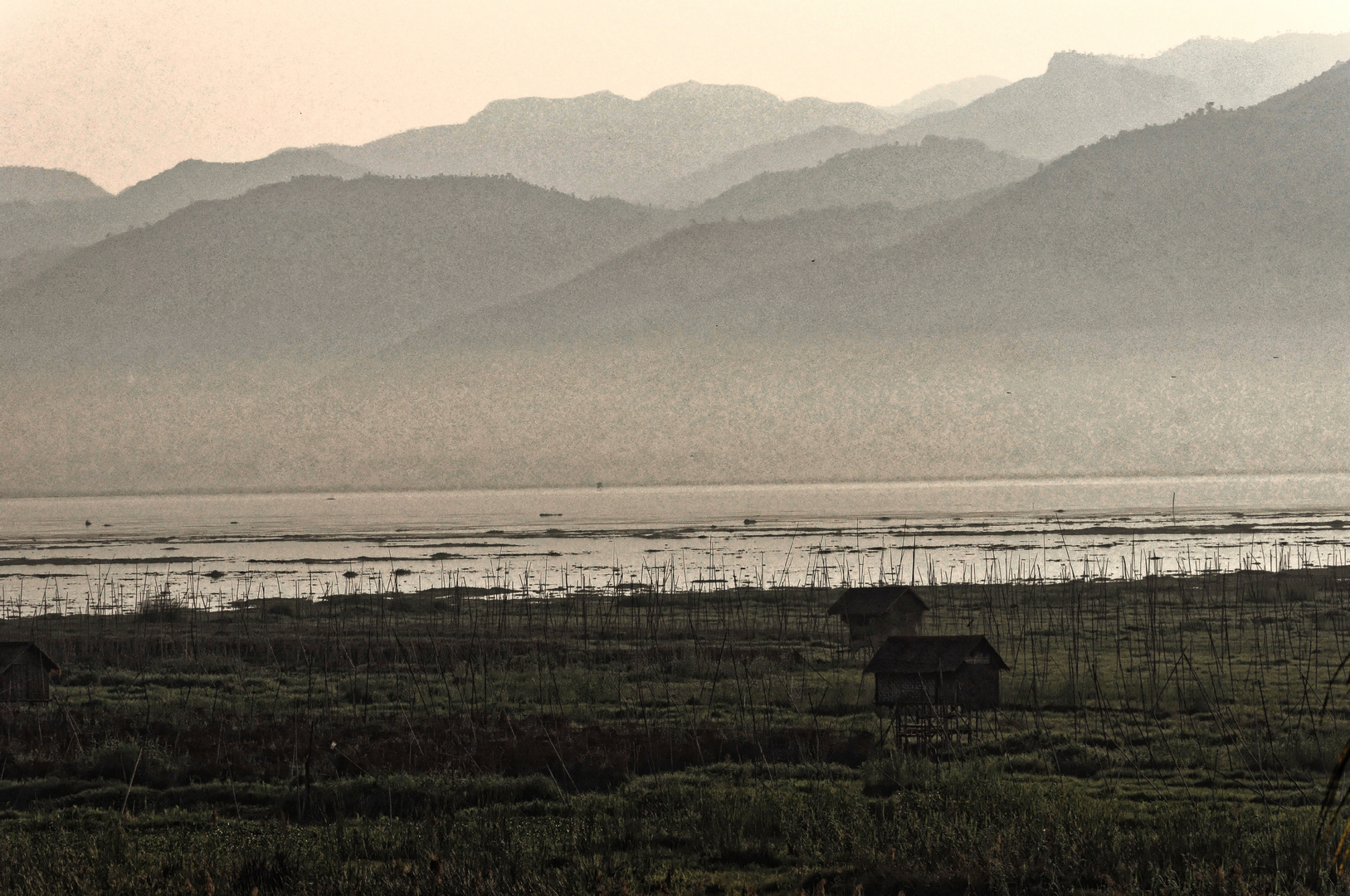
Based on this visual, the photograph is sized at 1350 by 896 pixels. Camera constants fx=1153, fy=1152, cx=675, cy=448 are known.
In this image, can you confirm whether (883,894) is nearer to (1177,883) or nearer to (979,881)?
(979,881)

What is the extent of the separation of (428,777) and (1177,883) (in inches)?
513

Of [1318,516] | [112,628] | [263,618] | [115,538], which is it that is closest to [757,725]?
[263,618]

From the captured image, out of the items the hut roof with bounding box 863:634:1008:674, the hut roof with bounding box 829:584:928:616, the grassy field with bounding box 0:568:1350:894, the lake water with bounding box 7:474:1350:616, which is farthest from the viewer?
the lake water with bounding box 7:474:1350:616

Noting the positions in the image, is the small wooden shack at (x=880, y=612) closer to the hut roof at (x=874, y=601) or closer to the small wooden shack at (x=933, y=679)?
the hut roof at (x=874, y=601)

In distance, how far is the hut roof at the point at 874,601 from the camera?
34.6m

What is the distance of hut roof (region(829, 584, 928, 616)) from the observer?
3459 cm

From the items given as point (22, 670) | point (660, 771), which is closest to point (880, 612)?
point (660, 771)

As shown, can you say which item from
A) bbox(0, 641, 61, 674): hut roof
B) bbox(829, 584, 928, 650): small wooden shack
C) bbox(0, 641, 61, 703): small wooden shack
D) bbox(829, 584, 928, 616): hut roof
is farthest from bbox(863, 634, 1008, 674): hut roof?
bbox(0, 641, 61, 703): small wooden shack

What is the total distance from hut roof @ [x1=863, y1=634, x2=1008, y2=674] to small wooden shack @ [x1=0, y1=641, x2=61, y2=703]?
2089 cm

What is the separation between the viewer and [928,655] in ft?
76.1

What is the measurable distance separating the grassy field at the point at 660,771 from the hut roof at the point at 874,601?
5.40ft

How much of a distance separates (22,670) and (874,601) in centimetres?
2352

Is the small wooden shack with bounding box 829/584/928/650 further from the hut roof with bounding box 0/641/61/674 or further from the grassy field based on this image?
the hut roof with bounding box 0/641/61/674

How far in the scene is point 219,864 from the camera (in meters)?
15.6
